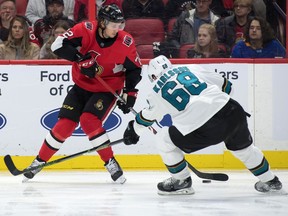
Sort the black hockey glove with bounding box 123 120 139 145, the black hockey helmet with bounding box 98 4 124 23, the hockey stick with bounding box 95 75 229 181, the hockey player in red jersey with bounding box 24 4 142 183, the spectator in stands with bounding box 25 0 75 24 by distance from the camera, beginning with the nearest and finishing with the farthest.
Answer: the black hockey glove with bounding box 123 120 139 145 < the hockey stick with bounding box 95 75 229 181 < the black hockey helmet with bounding box 98 4 124 23 < the hockey player in red jersey with bounding box 24 4 142 183 < the spectator in stands with bounding box 25 0 75 24

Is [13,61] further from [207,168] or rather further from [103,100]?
[207,168]

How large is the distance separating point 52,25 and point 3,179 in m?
1.33

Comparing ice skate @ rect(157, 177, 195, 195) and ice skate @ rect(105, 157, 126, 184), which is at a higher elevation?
ice skate @ rect(157, 177, 195, 195)

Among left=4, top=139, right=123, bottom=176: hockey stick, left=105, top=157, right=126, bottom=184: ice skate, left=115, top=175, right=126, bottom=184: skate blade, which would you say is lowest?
left=115, top=175, right=126, bottom=184: skate blade

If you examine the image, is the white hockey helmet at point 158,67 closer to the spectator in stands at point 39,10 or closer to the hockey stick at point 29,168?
the hockey stick at point 29,168

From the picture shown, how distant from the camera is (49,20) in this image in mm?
6848

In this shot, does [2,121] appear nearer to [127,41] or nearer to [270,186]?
[127,41]

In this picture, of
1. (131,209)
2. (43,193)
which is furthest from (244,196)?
(43,193)

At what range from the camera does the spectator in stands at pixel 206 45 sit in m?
6.86

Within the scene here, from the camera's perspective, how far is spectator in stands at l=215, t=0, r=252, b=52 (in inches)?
271

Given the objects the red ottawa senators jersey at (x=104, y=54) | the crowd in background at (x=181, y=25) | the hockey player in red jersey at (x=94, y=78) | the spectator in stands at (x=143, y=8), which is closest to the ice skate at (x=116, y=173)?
the hockey player in red jersey at (x=94, y=78)

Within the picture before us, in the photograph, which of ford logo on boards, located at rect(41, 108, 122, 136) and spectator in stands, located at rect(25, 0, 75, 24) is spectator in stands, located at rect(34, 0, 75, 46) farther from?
ford logo on boards, located at rect(41, 108, 122, 136)

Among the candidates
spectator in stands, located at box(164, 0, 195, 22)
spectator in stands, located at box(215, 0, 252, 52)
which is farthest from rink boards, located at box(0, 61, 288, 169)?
spectator in stands, located at box(164, 0, 195, 22)

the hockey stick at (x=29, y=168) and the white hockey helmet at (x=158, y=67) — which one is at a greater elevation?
the white hockey helmet at (x=158, y=67)
